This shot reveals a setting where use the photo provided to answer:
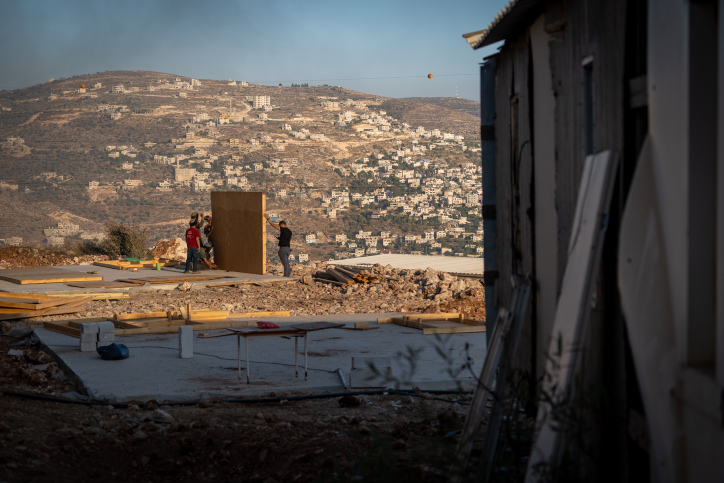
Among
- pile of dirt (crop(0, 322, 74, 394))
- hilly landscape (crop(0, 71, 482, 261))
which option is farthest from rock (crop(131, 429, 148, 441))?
hilly landscape (crop(0, 71, 482, 261))

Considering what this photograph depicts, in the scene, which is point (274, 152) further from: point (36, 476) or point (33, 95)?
point (36, 476)

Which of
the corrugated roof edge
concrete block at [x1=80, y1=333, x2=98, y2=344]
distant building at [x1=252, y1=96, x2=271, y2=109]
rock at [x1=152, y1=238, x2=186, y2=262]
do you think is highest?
distant building at [x1=252, y1=96, x2=271, y2=109]

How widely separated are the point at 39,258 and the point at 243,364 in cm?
1883

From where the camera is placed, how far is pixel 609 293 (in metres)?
3.44

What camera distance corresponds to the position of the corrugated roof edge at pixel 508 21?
4.78m

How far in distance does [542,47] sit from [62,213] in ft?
198

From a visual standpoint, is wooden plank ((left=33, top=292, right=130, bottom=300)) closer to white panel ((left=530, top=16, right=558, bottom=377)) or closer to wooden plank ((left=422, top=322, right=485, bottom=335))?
wooden plank ((left=422, top=322, right=485, bottom=335))

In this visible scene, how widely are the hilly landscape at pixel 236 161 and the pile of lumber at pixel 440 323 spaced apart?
38.6 m

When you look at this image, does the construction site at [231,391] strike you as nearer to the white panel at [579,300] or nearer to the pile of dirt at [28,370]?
the pile of dirt at [28,370]

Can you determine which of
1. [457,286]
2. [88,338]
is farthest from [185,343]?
[457,286]

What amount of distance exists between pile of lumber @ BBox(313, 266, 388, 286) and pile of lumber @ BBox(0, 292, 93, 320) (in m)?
7.04

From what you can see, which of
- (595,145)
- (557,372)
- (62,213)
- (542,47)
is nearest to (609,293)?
(557,372)

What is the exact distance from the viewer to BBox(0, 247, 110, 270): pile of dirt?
2311 cm

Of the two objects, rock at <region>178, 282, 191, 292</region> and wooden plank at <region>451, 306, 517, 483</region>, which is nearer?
wooden plank at <region>451, 306, 517, 483</region>
